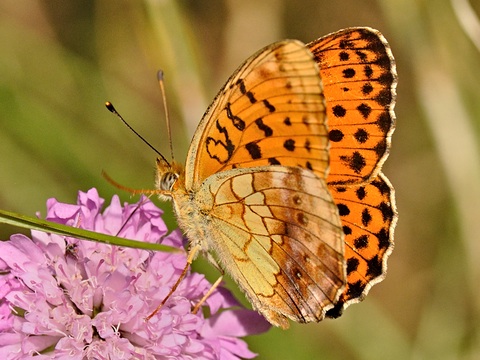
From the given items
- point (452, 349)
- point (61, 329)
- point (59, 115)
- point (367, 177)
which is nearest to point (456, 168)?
point (452, 349)

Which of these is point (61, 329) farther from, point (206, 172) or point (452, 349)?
point (452, 349)

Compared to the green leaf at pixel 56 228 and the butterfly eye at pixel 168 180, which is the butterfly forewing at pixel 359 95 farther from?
the green leaf at pixel 56 228

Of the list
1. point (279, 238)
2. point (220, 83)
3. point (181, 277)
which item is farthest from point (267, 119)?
point (220, 83)

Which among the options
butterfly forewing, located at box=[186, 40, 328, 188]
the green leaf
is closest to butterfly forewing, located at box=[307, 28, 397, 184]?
butterfly forewing, located at box=[186, 40, 328, 188]

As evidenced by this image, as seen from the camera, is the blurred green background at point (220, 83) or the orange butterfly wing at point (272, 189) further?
the blurred green background at point (220, 83)

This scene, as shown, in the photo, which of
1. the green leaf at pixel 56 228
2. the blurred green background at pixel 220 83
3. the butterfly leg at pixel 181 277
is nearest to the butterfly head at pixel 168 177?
the butterfly leg at pixel 181 277

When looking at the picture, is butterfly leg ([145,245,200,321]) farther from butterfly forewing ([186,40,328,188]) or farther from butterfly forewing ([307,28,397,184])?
butterfly forewing ([307,28,397,184])

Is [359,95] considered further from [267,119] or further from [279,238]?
[279,238]
